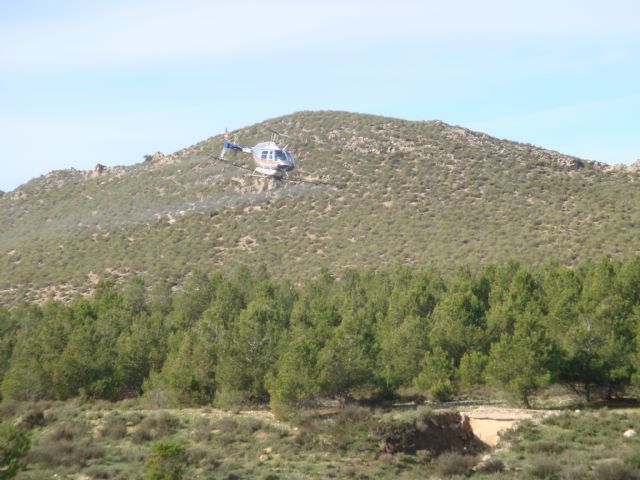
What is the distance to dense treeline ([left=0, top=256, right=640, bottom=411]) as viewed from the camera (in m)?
41.0

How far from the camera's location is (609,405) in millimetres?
41969

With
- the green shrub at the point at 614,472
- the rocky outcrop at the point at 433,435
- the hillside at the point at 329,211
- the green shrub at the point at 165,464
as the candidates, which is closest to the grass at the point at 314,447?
the green shrub at the point at 614,472

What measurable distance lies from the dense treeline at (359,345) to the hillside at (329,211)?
84.1 feet

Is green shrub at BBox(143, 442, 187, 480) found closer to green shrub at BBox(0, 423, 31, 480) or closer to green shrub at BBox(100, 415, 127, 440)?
green shrub at BBox(0, 423, 31, 480)

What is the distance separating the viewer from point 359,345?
42.5 m

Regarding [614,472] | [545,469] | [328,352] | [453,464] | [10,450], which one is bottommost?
[453,464]

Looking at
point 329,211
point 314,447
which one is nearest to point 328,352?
point 314,447

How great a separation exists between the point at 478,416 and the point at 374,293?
740 inches

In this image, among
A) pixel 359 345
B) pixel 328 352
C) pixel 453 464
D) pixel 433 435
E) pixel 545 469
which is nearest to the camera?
pixel 545 469

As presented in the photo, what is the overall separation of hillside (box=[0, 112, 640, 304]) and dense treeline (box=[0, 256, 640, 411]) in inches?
1009

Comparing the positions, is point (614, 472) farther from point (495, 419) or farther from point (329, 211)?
point (329, 211)

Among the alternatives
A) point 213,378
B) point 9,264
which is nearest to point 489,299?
point 213,378

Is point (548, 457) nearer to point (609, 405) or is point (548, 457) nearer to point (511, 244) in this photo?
point (609, 405)

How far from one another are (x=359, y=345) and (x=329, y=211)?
180 feet
